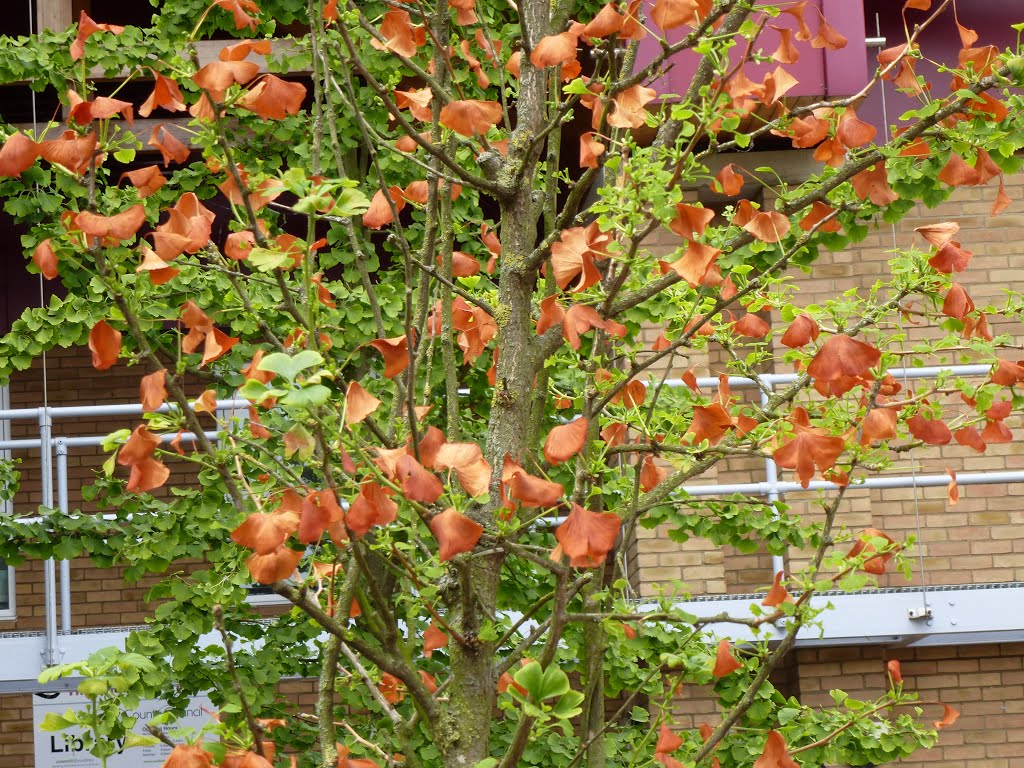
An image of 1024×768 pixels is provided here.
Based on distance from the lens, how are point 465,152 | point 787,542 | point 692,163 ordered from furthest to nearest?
point 787,542 → point 465,152 → point 692,163

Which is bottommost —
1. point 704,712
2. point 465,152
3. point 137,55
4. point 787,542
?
point 704,712

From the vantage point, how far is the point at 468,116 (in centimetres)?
237

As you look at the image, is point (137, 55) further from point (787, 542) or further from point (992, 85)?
point (992, 85)

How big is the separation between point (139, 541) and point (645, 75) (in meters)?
3.70

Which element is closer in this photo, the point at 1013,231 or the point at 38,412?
the point at 38,412

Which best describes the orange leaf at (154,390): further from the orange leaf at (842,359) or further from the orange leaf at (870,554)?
the orange leaf at (870,554)

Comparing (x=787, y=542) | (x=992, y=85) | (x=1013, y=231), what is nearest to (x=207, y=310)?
(x=787, y=542)

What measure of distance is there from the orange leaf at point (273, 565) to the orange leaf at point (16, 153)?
0.80m

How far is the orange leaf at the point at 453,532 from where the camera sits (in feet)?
6.37

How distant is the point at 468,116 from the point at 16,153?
2.65ft

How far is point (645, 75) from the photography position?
239 cm

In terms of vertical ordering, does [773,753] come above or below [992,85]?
below

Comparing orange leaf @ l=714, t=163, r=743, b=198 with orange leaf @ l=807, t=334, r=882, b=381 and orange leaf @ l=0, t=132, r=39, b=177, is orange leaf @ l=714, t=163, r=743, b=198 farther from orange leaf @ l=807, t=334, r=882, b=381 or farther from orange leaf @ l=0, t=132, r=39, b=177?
orange leaf @ l=0, t=132, r=39, b=177

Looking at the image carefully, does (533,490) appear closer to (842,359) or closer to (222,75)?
(842,359)
